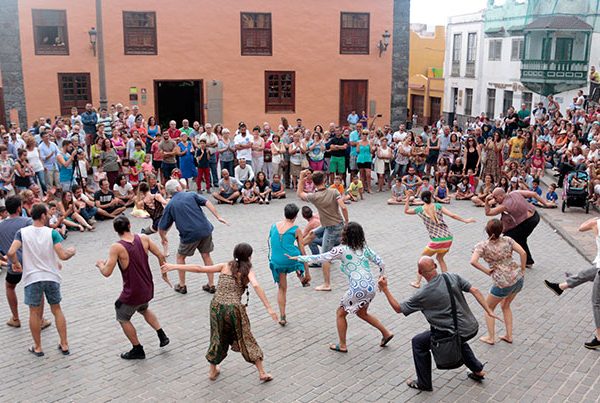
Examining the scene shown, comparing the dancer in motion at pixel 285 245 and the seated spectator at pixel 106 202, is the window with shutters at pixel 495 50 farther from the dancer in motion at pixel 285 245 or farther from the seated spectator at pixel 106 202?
the dancer in motion at pixel 285 245

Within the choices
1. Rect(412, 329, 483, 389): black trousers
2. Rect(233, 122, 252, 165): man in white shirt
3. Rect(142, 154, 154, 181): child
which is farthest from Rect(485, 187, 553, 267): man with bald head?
Rect(142, 154, 154, 181): child

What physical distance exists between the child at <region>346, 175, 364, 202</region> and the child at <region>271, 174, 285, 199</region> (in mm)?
1700

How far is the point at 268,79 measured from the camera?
2514 cm

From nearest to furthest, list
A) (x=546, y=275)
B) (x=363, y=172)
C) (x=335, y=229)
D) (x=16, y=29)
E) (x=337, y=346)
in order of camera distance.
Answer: (x=337, y=346) < (x=335, y=229) < (x=546, y=275) < (x=363, y=172) < (x=16, y=29)

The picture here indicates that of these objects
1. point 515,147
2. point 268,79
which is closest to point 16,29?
point 268,79

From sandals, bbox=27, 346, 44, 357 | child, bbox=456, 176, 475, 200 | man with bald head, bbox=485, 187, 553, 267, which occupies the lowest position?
sandals, bbox=27, 346, 44, 357

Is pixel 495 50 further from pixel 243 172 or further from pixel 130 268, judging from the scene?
pixel 130 268

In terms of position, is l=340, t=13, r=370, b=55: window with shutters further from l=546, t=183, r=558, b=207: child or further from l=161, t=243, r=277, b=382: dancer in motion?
l=161, t=243, r=277, b=382: dancer in motion

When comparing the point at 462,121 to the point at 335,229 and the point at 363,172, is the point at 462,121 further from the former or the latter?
the point at 335,229

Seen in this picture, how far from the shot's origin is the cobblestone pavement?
679 centimetres

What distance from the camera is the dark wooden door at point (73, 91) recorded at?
923 inches

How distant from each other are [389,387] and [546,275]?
4923 millimetres

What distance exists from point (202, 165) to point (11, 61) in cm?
1003

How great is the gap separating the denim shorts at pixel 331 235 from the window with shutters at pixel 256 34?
16.1 meters
